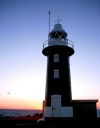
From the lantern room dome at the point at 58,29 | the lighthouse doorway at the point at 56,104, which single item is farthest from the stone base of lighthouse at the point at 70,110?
the lantern room dome at the point at 58,29

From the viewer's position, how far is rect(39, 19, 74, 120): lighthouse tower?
66.4 ft

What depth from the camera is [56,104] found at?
20250 millimetres

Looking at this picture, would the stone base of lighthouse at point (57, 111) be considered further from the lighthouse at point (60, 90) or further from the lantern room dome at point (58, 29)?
the lantern room dome at point (58, 29)

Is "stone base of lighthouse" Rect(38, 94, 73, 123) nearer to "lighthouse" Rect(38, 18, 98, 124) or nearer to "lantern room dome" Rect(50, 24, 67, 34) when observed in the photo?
"lighthouse" Rect(38, 18, 98, 124)

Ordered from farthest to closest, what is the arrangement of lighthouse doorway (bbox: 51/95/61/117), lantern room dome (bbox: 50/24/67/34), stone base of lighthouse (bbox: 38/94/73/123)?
lantern room dome (bbox: 50/24/67/34), lighthouse doorway (bbox: 51/95/61/117), stone base of lighthouse (bbox: 38/94/73/123)

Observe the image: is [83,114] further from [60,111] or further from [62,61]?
[62,61]

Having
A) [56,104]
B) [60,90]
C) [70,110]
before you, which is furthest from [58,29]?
[70,110]

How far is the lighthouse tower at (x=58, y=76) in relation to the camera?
20.2m

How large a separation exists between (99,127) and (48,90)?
7.88m

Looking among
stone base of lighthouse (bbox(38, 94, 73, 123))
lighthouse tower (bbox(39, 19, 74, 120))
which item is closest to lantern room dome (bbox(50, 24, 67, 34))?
lighthouse tower (bbox(39, 19, 74, 120))

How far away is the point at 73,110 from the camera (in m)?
20.9

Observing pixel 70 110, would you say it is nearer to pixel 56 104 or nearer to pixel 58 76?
pixel 56 104

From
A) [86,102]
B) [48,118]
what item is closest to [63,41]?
[86,102]

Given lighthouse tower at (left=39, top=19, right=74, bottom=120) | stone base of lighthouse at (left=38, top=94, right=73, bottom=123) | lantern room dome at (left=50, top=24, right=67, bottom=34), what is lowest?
stone base of lighthouse at (left=38, top=94, right=73, bottom=123)
